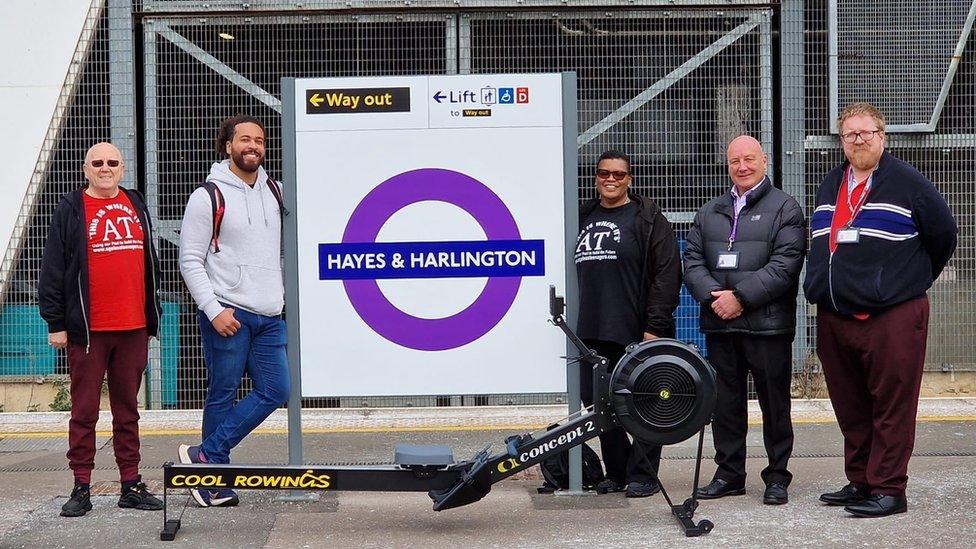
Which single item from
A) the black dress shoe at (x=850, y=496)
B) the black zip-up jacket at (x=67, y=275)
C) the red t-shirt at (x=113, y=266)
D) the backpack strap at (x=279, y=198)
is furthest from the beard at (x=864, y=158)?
the black zip-up jacket at (x=67, y=275)

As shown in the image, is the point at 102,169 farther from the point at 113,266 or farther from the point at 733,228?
the point at 733,228

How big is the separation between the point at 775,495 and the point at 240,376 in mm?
2750

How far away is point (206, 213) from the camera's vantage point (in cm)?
599

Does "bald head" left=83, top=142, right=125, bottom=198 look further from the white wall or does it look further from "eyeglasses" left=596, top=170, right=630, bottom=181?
the white wall

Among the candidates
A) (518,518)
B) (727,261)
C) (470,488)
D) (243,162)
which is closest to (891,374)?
(727,261)

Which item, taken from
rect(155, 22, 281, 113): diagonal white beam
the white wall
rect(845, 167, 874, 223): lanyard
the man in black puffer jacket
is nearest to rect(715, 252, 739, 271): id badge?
the man in black puffer jacket

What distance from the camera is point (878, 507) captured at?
5.78 metres

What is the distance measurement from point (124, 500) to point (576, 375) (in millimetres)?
2389

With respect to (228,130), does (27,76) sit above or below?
above

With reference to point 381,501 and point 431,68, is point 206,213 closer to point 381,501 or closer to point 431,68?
point 381,501

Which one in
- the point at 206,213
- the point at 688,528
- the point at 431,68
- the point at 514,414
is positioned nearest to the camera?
the point at 688,528

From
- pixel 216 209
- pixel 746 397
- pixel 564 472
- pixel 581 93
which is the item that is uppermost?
pixel 581 93

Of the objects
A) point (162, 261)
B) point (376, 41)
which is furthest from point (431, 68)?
point (162, 261)

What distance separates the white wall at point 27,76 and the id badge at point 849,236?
6267 millimetres
